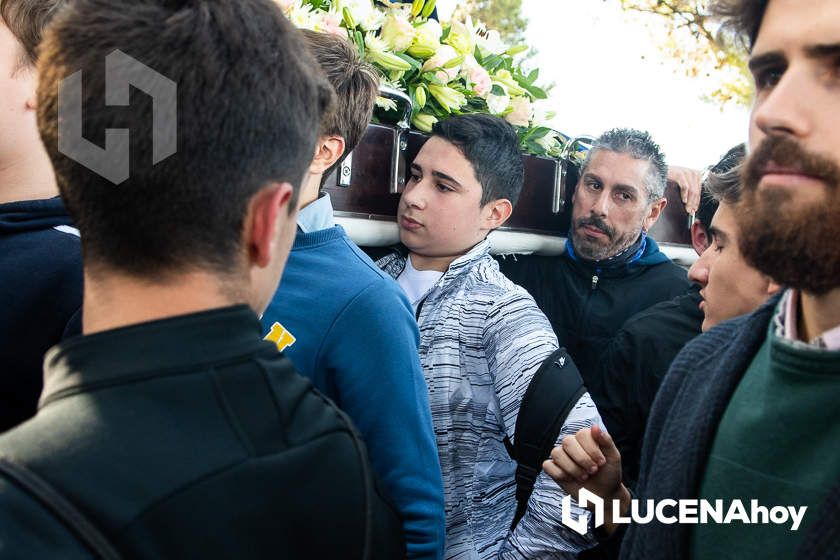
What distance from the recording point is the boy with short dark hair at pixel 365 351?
165 centimetres

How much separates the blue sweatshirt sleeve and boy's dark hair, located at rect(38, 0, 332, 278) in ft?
2.34

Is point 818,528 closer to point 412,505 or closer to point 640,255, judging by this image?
point 412,505

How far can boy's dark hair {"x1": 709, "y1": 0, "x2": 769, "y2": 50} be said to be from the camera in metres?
1.44

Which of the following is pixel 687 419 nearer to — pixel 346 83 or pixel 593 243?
pixel 346 83

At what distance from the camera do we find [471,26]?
3176mm

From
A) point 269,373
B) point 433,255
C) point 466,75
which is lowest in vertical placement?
point 433,255

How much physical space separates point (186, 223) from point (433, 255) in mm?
2006

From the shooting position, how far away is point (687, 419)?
4.48ft

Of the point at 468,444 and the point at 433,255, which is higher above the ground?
the point at 433,255

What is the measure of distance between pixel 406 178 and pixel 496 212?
1.31ft

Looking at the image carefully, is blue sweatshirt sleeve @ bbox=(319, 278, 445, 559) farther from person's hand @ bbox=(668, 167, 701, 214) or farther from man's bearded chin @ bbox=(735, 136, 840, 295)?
person's hand @ bbox=(668, 167, 701, 214)

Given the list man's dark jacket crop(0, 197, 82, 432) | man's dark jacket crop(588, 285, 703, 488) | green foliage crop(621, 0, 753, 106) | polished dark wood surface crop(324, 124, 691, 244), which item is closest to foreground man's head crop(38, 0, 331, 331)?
man's dark jacket crop(0, 197, 82, 432)

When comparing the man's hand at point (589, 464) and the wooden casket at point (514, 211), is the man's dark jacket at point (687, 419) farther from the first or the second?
the wooden casket at point (514, 211)

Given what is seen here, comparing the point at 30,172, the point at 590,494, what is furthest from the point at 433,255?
the point at 30,172
